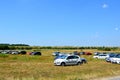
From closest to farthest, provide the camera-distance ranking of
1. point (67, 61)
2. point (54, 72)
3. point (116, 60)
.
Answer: point (54, 72) < point (67, 61) < point (116, 60)

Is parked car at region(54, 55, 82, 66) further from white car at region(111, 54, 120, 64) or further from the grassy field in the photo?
white car at region(111, 54, 120, 64)

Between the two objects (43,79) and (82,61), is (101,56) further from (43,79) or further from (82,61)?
(43,79)

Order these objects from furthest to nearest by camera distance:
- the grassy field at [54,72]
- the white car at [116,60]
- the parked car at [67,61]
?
the white car at [116,60], the parked car at [67,61], the grassy field at [54,72]

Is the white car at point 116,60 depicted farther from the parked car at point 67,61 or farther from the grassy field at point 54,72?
the grassy field at point 54,72

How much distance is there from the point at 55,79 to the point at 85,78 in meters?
2.52

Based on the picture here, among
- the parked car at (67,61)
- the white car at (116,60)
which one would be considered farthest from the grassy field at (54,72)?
the white car at (116,60)

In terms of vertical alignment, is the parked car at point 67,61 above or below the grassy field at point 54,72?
above

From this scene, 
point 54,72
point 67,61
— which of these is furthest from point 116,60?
point 54,72

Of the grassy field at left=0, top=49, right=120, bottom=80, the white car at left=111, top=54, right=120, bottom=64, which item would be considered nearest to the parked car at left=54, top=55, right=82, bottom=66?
the grassy field at left=0, top=49, right=120, bottom=80

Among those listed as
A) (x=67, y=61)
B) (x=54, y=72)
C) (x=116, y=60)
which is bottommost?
(x=54, y=72)

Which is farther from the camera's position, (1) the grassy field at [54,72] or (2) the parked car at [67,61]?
(2) the parked car at [67,61]

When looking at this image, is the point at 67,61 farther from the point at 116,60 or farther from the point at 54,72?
the point at 54,72

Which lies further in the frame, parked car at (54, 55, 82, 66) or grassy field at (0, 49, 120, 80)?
parked car at (54, 55, 82, 66)

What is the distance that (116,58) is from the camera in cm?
Answer: 5194
